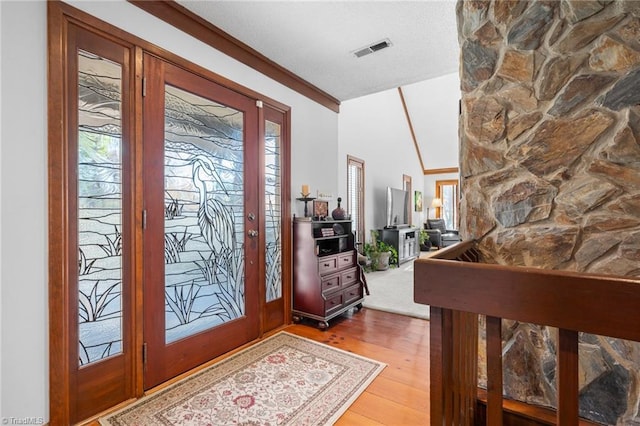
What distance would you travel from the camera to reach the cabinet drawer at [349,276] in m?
3.19

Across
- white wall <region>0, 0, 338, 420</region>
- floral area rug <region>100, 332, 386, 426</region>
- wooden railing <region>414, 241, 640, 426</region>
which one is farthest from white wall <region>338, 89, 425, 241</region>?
wooden railing <region>414, 241, 640, 426</region>

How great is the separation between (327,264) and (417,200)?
22.7 ft

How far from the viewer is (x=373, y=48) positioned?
2576 millimetres

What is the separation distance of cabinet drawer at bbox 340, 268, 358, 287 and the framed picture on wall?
621 centimetres

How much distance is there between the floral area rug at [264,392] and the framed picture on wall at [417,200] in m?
7.30

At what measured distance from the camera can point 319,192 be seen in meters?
3.43

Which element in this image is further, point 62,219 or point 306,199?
point 306,199

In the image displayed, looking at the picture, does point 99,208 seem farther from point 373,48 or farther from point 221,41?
point 373,48

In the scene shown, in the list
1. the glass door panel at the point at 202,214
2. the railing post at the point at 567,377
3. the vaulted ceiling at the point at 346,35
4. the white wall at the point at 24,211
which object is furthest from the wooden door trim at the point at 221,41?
the railing post at the point at 567,377

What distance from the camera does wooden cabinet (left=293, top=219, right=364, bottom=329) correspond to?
9.52 ft

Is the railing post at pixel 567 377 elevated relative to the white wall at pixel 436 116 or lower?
lower

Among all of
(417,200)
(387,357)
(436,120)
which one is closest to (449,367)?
(387,357)

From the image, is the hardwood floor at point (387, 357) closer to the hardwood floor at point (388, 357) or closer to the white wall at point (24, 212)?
the hardwood floor at point (388, 357)

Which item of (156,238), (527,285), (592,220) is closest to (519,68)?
(592,220)
